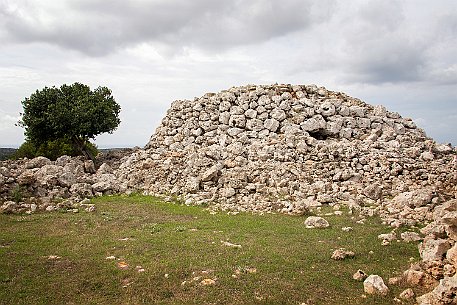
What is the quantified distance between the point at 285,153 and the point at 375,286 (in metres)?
17.6

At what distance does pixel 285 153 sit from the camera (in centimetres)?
2759

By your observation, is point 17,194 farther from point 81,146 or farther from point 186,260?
point 186,260

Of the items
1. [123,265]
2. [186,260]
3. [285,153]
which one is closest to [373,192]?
[285,153]

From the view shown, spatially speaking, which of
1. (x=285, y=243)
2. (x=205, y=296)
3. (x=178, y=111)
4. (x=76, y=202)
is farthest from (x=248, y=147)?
(x=205, y=296)

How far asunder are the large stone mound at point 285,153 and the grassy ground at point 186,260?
419 centimetres

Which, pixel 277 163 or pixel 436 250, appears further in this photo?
pixel 277 163

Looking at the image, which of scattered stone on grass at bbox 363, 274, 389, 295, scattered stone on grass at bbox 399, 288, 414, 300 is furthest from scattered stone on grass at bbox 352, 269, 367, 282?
scattered stone on grass at bbox 399, 288, 414, 300

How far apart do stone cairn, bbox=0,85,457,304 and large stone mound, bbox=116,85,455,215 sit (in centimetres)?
8

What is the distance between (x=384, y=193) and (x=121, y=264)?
16669 millimetres

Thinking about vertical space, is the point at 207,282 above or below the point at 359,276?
below

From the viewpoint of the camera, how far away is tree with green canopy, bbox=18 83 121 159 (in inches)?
1389

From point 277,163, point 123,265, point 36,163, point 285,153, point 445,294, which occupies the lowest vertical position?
point 123,265

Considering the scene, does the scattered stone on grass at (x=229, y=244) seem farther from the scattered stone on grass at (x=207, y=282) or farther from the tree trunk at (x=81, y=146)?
the tree trunk at (x=81, y=146)

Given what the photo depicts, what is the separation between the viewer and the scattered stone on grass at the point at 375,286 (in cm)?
1021
